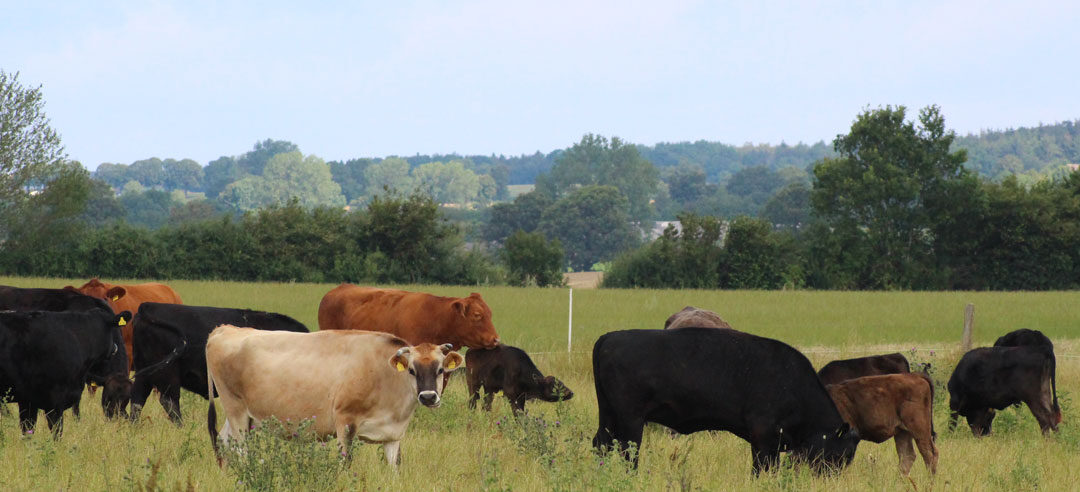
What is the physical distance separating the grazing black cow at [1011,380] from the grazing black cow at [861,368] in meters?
1.31

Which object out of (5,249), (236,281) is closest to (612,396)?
(236,281)

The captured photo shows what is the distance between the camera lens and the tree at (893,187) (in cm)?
5334

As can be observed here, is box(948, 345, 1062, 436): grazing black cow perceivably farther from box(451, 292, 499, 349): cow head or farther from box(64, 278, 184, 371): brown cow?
box(64, 278, 184, 371): brown cow

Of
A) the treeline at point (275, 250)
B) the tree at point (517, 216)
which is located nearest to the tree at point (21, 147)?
the treeline at point (275, 250)

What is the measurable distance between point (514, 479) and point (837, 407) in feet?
8.89

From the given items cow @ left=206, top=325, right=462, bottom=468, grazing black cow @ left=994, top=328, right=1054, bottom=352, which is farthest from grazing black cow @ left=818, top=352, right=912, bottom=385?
cow @ left=206, top=325, right=462, bottom=468

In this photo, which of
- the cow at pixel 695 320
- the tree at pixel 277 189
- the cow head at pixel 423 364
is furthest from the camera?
the tree at pixel 277 189

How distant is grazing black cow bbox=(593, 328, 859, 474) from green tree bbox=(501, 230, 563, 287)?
42.2 metres

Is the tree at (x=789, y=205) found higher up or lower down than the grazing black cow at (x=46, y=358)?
lower down

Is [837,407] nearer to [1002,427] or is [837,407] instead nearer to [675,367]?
[675,367]

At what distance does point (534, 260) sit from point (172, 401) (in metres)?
39.9

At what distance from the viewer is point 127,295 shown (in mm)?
15133

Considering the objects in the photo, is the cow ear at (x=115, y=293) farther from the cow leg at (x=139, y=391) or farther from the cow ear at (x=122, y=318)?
the cow ear at (x=122, y=318)

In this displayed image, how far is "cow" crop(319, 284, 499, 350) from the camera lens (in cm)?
1288
